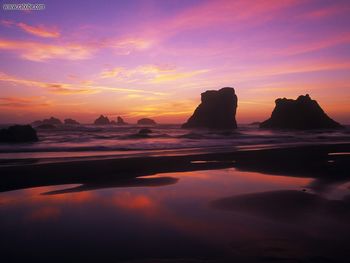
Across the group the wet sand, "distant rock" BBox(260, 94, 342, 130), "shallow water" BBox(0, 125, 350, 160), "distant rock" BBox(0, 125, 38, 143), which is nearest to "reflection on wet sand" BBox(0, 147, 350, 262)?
the wet sand

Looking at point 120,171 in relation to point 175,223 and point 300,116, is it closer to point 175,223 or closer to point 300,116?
point 175,223

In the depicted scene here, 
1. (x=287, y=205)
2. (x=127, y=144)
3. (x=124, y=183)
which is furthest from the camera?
(x=127, y=144)

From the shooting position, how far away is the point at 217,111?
349 ft

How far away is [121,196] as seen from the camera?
912 cm

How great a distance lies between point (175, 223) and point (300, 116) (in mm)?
102638

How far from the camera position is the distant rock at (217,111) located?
10469cm

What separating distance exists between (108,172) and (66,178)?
200 cm

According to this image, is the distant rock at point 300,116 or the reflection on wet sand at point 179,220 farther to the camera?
the distant rock at point 300,116

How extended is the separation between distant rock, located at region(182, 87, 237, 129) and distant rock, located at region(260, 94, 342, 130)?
13328mm

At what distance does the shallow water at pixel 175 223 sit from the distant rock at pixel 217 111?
94.2 metres

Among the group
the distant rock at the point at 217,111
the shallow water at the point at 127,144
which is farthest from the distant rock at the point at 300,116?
the shallow water at the point at 127,144

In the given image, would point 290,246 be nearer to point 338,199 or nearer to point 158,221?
point 158,221

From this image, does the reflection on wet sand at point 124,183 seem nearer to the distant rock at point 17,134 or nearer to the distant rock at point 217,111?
the distant rock at point 17,134

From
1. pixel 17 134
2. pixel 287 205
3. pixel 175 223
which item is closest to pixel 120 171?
pixel 175 223
